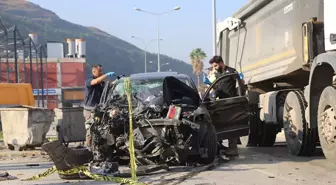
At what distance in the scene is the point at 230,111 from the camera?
349 inches

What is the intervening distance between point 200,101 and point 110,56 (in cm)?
15397

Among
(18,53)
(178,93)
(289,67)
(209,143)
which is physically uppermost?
(18,53)

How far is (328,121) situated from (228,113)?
6.14 ft

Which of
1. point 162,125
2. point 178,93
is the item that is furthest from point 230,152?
point 162,125

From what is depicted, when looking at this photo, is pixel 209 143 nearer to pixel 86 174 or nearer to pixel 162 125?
pixel 162 125

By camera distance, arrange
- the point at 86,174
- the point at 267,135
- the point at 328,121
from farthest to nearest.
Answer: the point at 267,135, the point at 328,121, the point at 86,174

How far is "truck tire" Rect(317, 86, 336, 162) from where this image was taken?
7316 mm

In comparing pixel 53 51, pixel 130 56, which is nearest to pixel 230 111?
pixel 53 51

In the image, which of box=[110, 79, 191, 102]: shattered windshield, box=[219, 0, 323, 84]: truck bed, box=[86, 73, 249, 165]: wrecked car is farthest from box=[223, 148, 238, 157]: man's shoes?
box=[219, 0, 323, 84]: truck bed

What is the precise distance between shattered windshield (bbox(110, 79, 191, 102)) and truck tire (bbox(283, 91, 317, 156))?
1882 millimetres

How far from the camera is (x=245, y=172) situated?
7223 mm

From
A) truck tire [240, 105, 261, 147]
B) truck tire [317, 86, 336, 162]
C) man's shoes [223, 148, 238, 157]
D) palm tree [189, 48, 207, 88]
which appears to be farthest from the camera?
palm tree [189, 48, 207, 88]

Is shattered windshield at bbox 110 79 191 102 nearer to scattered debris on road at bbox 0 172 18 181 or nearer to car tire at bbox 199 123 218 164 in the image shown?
car tire at bbox 199 123 218 164

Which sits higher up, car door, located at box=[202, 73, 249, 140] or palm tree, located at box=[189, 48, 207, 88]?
palm tree, located at box=[189, 48, 207, 88]
